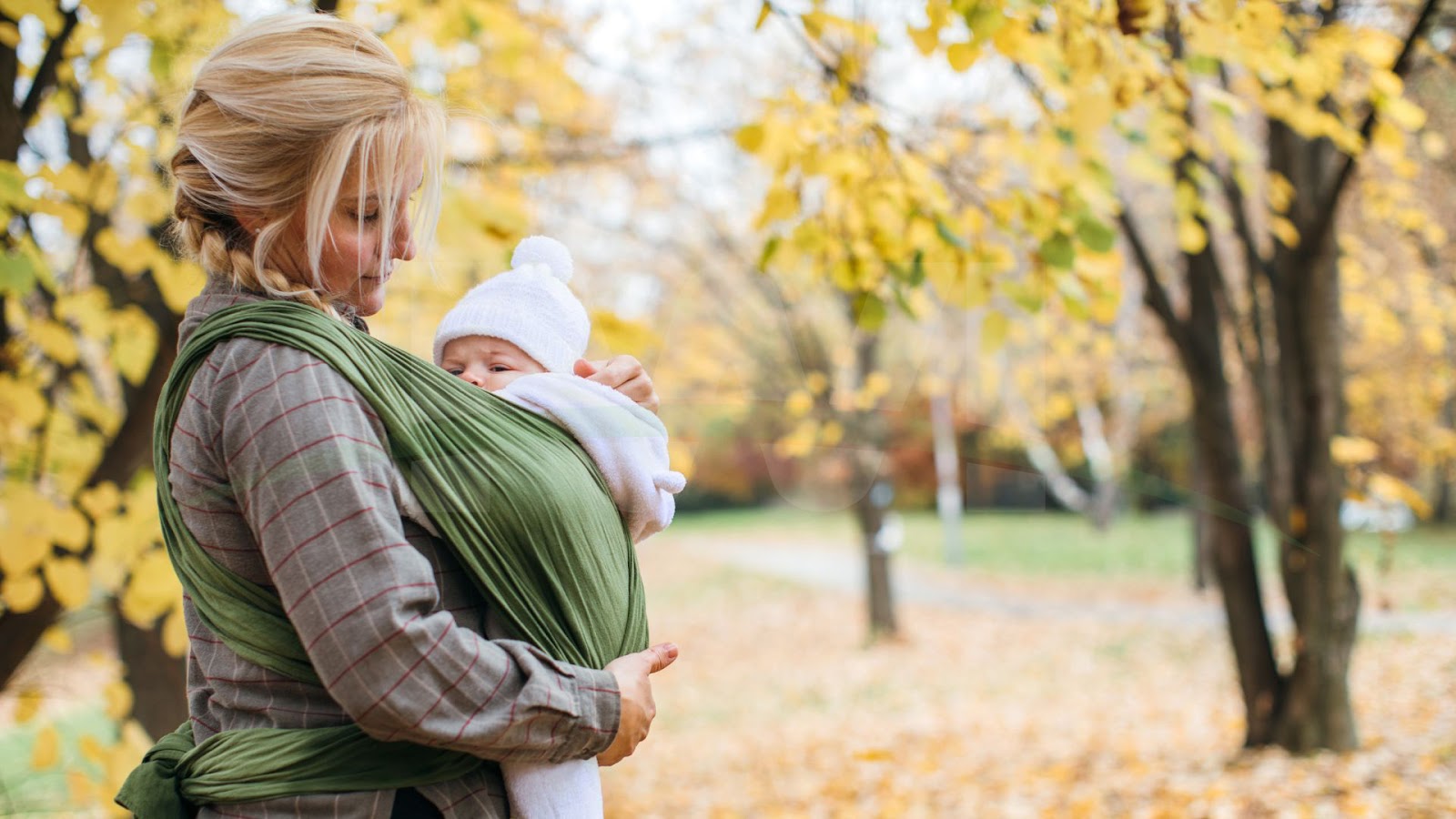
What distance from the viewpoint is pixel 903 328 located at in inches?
376

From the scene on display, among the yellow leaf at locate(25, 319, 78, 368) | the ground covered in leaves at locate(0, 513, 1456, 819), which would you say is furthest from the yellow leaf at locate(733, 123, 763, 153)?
the yellow leaf at locate(25, 319, 78, 368)

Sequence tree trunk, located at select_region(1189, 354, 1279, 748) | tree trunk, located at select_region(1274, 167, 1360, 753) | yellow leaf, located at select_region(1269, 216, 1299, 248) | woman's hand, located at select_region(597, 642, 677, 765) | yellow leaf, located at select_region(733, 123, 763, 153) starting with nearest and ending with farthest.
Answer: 1. woman's hand, located at select_region(597, 642, 677, 765)
2. yellow leaf, located at select_region(733, 123, 763, 153)
3. yellow leaf, located at select_region(1269, 216, 1299, 248)
4. tree trunk, located at select_region(1274, 167, 1360, 753)
5. tree trunk, located at select_region(1189, 354, 1279, 748)

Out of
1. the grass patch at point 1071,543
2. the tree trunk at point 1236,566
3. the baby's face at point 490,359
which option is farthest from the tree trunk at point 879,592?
the baby's face at point 490,359

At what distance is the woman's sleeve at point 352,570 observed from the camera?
1.00m

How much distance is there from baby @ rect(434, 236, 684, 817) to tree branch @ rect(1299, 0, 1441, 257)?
3.00 metres

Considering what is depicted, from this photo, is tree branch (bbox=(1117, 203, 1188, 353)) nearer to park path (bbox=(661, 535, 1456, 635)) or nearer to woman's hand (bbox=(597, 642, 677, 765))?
park path (bbox=(661, 535, 1456, 635))

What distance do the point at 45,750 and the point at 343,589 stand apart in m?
2.30

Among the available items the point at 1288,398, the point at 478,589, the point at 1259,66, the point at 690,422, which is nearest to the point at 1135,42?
the point at 1259,66

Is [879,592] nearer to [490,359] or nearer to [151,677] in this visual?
[151,677]

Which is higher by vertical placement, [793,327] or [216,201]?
[793,327]

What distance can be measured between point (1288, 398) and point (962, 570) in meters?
13.5

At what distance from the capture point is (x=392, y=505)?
1046mm

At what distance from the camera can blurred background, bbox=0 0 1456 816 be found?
2631mm

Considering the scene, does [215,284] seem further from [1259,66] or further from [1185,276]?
[1185,276]
